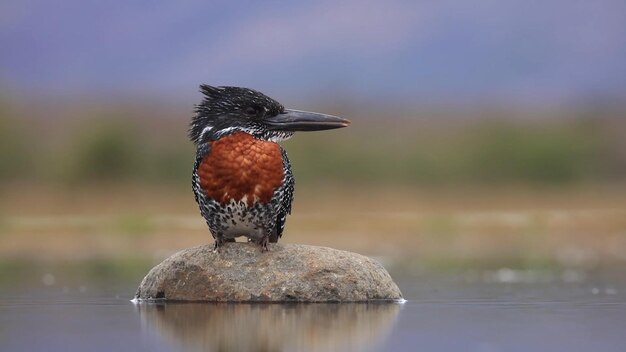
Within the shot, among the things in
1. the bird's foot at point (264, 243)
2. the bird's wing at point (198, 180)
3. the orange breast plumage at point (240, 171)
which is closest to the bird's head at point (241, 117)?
the bird's wing at point (198, 180)

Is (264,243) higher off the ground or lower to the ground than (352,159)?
lower

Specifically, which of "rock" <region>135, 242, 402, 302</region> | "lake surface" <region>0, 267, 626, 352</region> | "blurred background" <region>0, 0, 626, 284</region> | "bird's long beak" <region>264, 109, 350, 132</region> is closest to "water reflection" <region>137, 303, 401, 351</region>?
"lake surface" <region>0, 267, 626, 352</region>

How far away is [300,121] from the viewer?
16234 millimetres

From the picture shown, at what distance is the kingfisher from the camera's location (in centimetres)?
1546

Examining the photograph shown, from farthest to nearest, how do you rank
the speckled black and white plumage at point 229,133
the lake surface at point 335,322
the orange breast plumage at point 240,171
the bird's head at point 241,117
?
the bird's head at point 241,117 < the speckled black and white plumage at point 229,133 < the orange breast plumage at point 240,171 < the lake surface at point 335,322

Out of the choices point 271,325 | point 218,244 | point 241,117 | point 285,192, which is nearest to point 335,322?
point 271,325

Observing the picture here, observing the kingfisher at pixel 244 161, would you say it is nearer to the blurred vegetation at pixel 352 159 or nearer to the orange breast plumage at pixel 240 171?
the orange breast plumage at pixel 240 171

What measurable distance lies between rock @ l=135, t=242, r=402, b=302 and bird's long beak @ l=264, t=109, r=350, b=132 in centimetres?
127

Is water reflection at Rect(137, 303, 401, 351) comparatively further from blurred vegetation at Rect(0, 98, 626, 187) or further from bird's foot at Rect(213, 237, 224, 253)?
blurred vegetation at Rect(0, 98, 626, 187)

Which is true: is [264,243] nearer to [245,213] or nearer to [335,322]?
[245,213]

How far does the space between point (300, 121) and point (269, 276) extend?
1.73m

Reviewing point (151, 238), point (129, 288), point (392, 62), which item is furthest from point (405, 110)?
point (129, 288)

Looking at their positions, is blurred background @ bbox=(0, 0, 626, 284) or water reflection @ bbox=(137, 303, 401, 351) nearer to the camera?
water reflection @ bbox=(137, 303, 401, 351)

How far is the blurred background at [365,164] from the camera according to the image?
115 feet
